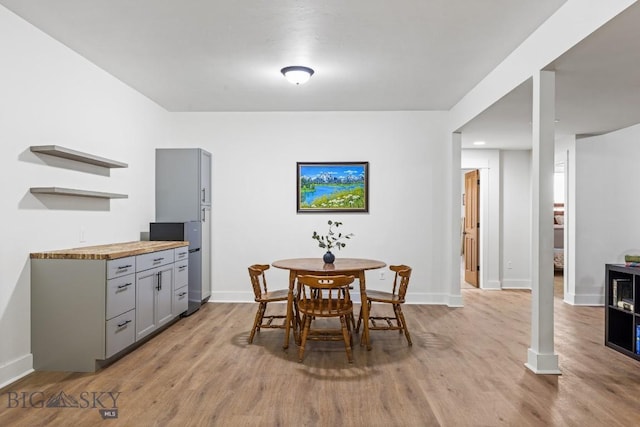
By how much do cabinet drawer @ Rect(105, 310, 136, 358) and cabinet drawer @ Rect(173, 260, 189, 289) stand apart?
0.90m

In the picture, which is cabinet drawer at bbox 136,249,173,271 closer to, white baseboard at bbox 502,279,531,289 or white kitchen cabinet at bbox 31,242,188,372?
white kitchen cabinet at bbox 31,242,188,372

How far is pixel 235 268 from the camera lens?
5734 millimetres

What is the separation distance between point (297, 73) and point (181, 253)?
233 centimetres

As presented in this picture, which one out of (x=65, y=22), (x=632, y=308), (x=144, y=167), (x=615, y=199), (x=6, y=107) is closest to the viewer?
(x=6, y=107)

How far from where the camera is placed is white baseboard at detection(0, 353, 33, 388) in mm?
2867

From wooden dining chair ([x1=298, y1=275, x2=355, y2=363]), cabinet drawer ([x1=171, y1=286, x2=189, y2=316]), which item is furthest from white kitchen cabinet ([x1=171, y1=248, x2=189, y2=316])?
wooden dining chair ([x1=298, y1=275, x2=355, y2=363])

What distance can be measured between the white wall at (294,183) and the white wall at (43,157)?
58.1 inches

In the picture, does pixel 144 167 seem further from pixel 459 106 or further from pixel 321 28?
pixel 459 106

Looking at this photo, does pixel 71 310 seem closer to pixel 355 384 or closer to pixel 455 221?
pixel 355 384

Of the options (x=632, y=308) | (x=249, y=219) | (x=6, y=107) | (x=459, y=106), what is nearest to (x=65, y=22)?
(x=6, y=107)

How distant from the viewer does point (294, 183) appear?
5.73 meters

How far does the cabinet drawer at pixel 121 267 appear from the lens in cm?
318

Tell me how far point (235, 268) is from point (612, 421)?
14.6 ft

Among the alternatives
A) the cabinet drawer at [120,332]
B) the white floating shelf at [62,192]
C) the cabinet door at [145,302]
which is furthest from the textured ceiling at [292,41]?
the cabinet drawer at [120,332]
